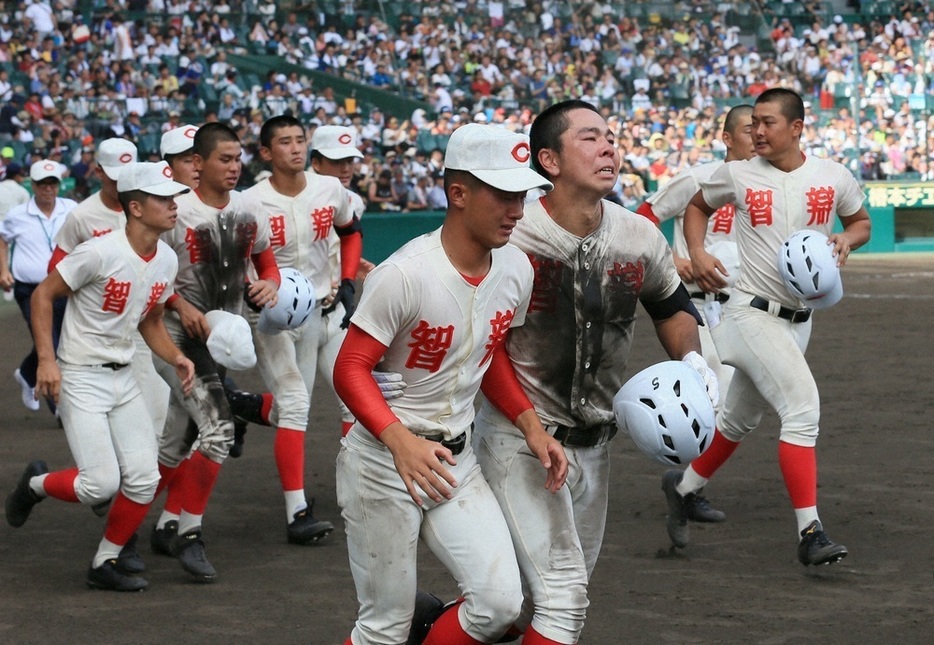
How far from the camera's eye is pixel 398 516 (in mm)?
4484

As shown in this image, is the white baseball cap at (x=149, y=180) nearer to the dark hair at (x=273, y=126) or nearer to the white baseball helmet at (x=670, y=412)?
the dark hair at (x=273, y=126)

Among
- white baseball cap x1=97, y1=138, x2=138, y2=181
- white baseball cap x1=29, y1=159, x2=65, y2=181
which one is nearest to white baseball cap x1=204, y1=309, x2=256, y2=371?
white baseball cap x1=97, y1=138, x2=138, y2=181

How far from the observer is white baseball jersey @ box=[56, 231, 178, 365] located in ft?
22.1

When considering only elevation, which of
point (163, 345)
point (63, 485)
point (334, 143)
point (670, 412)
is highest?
point (334, 143)

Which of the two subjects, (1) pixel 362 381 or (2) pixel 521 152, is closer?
(1) pixel 362 381

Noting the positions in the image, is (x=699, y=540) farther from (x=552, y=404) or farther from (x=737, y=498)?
(x=552, y=404)

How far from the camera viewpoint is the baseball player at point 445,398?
4348 mm

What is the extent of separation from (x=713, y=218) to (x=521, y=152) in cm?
589

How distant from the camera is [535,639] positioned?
452 centimetres

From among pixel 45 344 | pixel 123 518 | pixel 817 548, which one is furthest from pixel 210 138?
pixel 817 548

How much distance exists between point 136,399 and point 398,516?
116 inches

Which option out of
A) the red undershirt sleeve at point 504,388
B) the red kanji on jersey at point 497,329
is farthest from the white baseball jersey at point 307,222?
the red kanji on jersey at point 497,329

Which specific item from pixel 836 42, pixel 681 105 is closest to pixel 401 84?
pixel 681 105

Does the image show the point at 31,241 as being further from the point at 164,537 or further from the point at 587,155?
the point at 587,155
